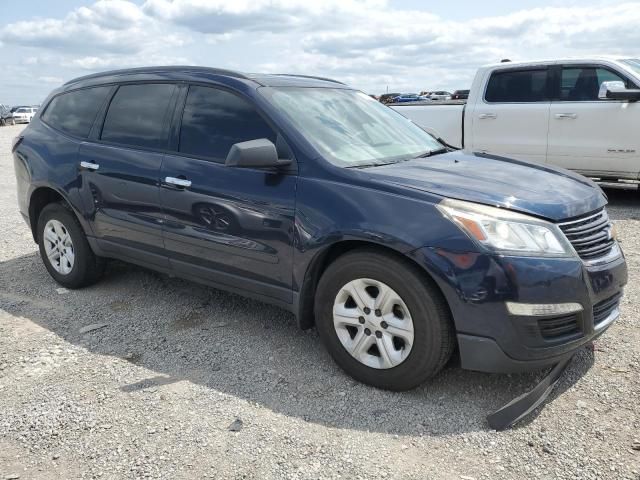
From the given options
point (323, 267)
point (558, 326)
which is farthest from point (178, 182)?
point (558, 326)

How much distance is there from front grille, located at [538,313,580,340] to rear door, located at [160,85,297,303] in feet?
4.62

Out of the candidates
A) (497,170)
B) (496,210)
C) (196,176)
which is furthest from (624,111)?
(196,176)

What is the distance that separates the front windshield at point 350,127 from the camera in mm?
3516

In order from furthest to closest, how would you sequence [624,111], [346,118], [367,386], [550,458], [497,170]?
[624,111], [346,118], [497,170], [367,386], [550,458]

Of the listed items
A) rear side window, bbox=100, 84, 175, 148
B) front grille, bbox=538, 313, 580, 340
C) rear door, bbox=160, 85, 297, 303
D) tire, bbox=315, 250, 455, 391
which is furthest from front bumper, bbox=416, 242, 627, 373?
rear side window, bbox=100, 84, 175, 148

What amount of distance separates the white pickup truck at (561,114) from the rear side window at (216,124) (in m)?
3.95

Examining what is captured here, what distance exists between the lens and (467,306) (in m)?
2.83

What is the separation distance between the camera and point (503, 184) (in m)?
3.21

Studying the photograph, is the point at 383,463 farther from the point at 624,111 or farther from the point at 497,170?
the point at 624,111

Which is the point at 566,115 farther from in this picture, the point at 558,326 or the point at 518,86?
the point at 558,326

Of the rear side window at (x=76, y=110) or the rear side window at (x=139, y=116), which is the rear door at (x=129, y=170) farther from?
the rear side window at (x=76, y=110)

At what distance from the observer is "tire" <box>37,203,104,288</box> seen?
15.6 feet

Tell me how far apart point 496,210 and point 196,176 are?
1.89m

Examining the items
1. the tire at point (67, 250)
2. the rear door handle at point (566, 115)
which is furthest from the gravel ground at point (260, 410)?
the rear door handle at point (566, 115)
